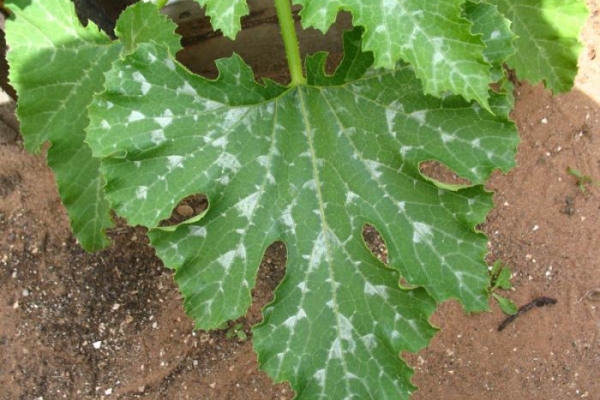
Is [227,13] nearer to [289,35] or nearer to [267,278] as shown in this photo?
[289,35]

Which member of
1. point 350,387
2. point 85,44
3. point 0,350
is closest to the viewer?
point 350,387

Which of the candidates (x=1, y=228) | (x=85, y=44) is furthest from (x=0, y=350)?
(x=85, y=44)

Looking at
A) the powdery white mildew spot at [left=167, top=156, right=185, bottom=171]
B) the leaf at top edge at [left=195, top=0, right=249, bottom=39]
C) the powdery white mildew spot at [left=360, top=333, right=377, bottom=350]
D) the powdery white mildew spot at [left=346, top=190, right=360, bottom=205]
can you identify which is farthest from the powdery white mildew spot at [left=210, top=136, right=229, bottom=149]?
the powdery white mildew spot at [left=360, top=333, right=377, bottom=350]

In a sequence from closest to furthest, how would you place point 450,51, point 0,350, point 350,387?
point 450,51, point 350,387, point 0,350

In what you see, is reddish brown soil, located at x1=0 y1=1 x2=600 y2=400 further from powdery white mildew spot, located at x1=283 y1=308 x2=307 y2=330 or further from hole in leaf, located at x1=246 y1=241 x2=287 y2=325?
powdery white mildew spot, located at x1=283 y1=308 x2=307 y2=330

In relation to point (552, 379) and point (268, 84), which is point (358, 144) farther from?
point (552, 379)

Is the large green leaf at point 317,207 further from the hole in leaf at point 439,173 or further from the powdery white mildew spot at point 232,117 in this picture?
the hole in leaf at point 439,173

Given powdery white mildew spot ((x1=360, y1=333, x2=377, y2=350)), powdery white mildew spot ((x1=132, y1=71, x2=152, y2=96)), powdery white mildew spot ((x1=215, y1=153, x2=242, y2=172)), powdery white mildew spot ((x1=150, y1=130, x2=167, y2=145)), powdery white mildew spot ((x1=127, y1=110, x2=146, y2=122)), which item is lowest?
powdery white mildew spot ((x1=360, y1=333, x2=377, y2=350))
